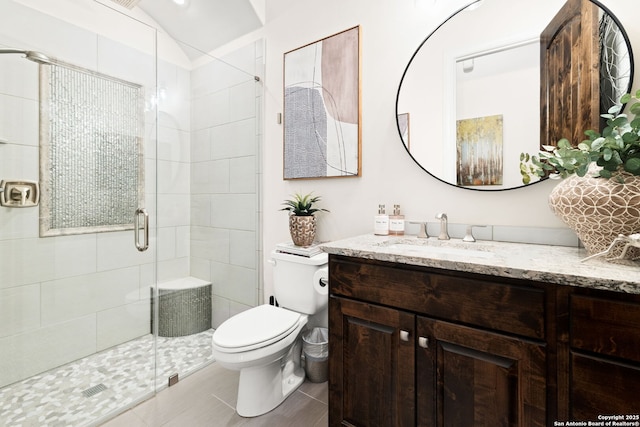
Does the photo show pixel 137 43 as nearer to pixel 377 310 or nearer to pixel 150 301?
pixel 150 301

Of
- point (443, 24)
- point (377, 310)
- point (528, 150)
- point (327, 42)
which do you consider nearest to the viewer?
point (377, 310)

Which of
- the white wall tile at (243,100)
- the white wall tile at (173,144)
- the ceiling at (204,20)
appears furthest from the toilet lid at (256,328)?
the ceiling at (204,20)

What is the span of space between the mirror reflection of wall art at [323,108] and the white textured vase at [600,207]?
98 cm

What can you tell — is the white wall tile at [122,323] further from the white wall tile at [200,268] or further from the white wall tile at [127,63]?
the white wall tile at [127,63]

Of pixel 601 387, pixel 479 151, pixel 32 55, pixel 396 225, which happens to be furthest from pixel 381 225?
pixel 32 55

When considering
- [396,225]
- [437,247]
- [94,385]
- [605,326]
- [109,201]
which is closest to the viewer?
[605,326]

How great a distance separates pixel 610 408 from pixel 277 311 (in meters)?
1.35

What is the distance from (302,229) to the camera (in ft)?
5.57

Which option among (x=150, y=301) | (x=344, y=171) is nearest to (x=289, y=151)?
(x=344, y=171)

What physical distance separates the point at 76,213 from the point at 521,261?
7.60ft

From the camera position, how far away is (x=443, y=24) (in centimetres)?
140

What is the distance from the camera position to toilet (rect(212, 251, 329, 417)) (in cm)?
132

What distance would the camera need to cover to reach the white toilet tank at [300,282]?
1560mm

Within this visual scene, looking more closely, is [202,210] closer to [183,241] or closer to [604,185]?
[183,241]
